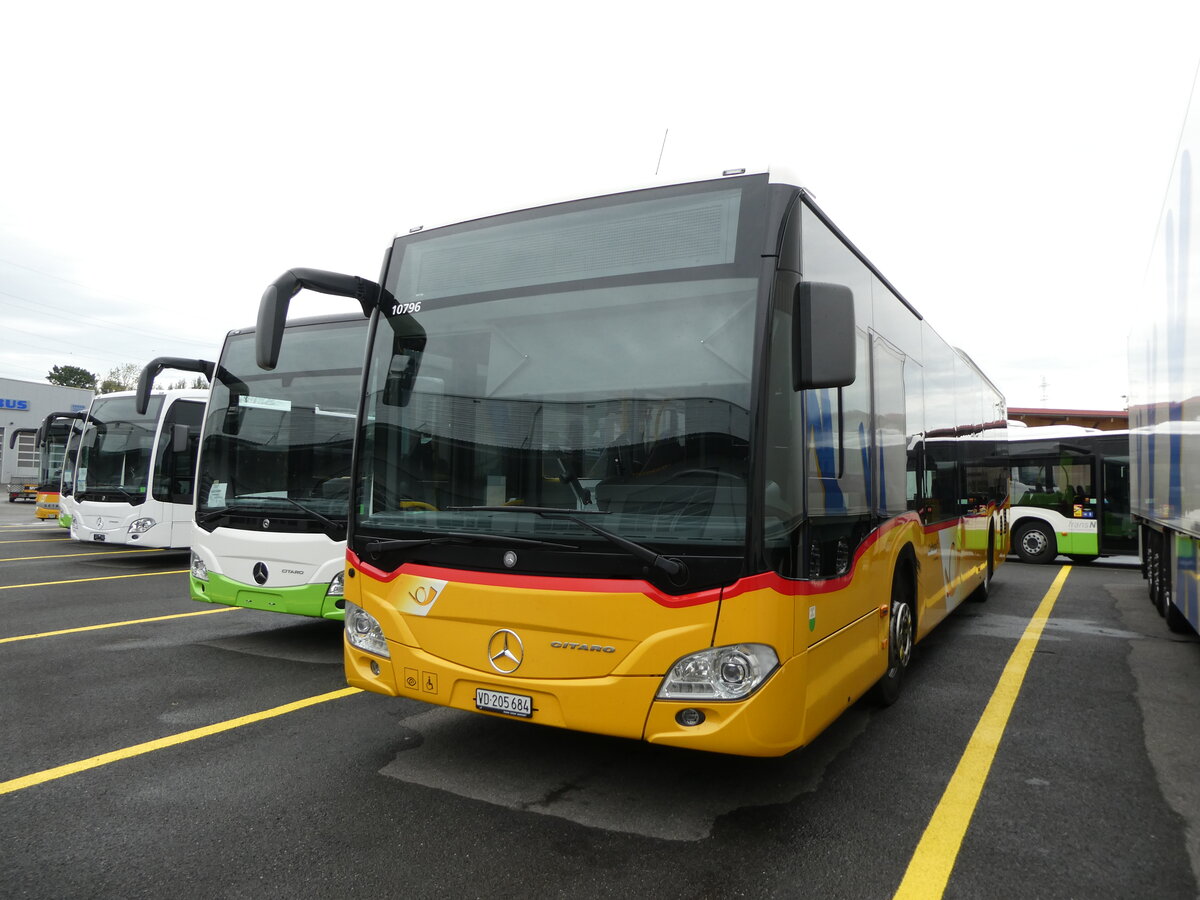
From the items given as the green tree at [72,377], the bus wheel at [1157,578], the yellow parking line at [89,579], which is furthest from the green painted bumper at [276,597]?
the green tree at [72,377]

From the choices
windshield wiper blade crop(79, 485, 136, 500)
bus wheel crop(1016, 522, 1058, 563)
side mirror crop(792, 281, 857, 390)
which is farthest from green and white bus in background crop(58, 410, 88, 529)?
bus wheel crop(1016, 522, 1058, 563)

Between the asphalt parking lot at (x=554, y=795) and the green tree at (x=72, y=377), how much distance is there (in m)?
91.5

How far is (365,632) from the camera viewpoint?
4.23 metres

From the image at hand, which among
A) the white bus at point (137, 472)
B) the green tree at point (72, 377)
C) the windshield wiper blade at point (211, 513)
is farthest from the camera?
the green tree at point (72, 377)

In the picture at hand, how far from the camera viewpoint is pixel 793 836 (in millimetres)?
3518

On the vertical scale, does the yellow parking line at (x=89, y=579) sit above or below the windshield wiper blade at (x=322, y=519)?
below

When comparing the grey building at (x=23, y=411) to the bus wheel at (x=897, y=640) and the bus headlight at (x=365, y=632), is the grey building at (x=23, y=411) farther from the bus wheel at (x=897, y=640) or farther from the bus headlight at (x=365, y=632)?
the bus wheel at (x=897, y=640)

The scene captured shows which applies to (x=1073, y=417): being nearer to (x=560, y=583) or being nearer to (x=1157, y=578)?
(x=1157, y=578)

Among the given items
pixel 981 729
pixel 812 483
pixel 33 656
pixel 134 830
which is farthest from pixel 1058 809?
pixel 33 656

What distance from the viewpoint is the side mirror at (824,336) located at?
11.4 ft

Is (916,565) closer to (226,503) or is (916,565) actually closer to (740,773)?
(740,773)

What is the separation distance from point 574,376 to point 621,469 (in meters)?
0.51

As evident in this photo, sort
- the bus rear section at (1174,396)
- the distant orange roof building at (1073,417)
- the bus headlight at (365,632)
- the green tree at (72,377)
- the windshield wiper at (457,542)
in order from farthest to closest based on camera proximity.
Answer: the green tree at (72,377) → the distant orange roof building at (1073,417) → the bus rear section at (1174,396) → the bus headlight at (365,632) → the windshield wiper at (457,542)

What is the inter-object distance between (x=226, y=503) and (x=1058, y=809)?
6.63 metres
